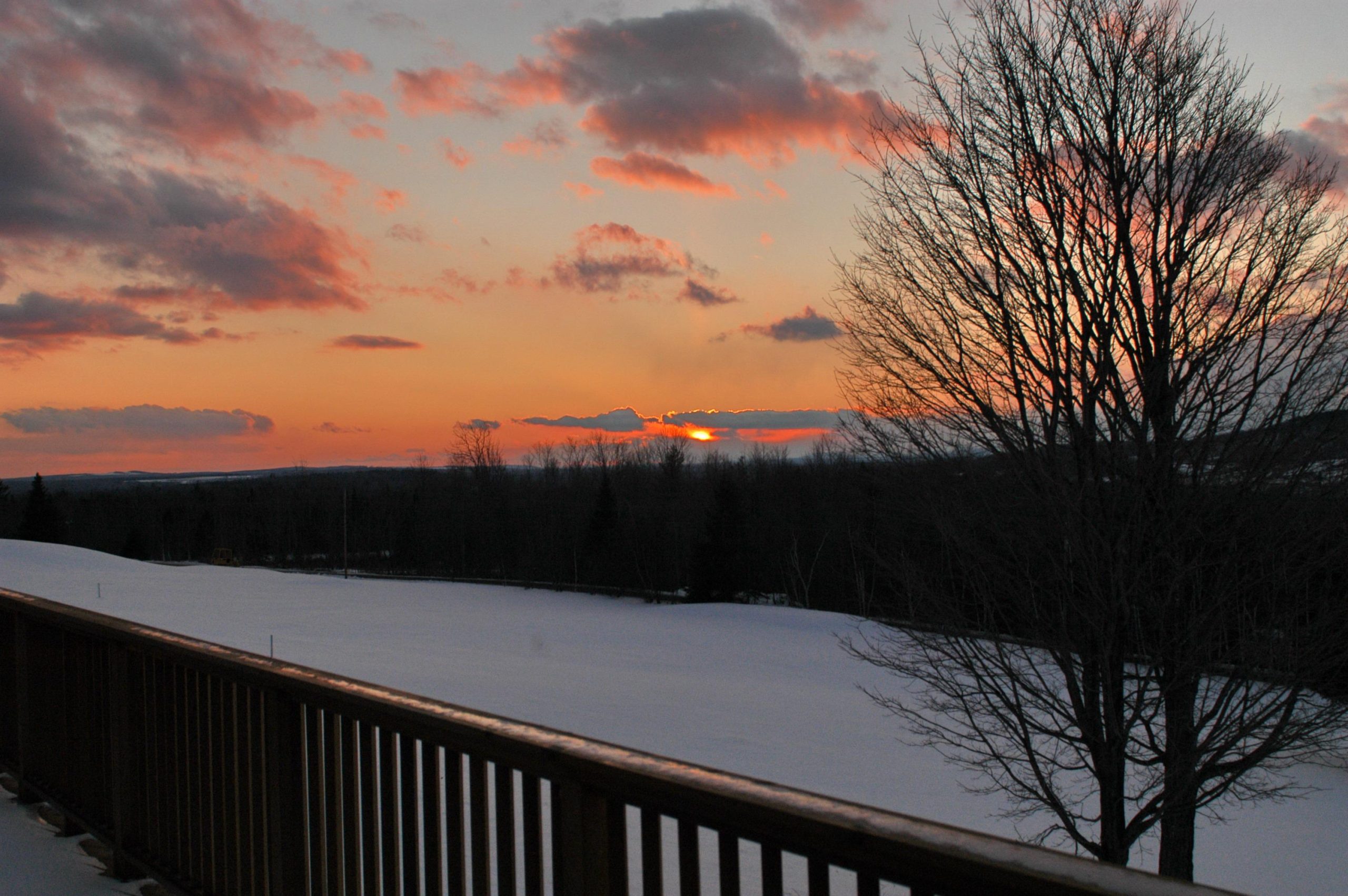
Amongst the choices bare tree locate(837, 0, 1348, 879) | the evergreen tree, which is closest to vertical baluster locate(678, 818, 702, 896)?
bare tree locate(837, 0, 1348, 879)

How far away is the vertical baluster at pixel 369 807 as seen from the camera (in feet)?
7.84

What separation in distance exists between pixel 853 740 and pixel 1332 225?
1234cm

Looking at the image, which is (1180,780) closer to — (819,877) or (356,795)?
(356,795)

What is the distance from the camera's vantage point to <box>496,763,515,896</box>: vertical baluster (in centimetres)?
190

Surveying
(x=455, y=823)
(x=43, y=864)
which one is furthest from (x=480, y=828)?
(x=43, y=864)

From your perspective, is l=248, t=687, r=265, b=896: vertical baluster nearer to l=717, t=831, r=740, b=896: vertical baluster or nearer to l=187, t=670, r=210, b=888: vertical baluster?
l=187, t=670, r=210, b=888: vertical baluster

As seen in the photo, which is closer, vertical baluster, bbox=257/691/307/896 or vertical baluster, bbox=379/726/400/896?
vertical baluster, bbox=379/726/400/896

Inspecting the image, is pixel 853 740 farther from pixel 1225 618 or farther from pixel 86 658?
pixel 86 658

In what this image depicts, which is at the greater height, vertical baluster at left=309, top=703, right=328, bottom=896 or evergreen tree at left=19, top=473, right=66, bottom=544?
vertical baluster at left=309, top=703, right=328, bottom=896

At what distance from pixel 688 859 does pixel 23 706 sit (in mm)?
4270

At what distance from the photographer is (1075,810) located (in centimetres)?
1568

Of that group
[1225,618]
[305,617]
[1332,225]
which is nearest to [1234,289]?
[1332,225]

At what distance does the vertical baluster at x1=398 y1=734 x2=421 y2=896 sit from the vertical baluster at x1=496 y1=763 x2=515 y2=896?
0.39 metres

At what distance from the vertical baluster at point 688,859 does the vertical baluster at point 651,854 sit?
50 mm
